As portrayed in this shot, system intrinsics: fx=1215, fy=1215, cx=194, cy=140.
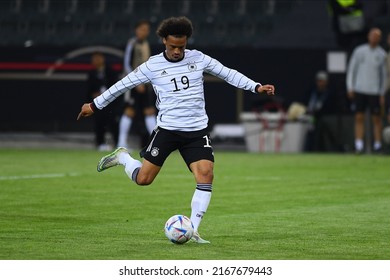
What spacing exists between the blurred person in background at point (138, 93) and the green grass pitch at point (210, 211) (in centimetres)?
246

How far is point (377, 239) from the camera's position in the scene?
416 inches

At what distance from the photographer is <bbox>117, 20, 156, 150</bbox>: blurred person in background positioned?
76.1 feet

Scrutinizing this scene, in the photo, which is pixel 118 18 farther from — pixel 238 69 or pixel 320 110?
pixel 320 110

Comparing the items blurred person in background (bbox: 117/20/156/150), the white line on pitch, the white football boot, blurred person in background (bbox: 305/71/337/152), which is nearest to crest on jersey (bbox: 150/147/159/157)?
the white football boot

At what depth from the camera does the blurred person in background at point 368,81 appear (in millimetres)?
23812

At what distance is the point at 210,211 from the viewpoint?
13164 millimetres

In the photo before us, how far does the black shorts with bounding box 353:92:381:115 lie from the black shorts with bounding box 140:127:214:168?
44.0 feet

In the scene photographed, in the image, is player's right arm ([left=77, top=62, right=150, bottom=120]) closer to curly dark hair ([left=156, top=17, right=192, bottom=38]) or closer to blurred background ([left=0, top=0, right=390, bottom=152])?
curly dark hair ([left=156, top=17, right=192, bottom=38])

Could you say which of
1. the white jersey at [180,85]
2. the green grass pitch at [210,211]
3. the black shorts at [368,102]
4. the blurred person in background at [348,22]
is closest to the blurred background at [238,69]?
the blurred person in background at [348,22]

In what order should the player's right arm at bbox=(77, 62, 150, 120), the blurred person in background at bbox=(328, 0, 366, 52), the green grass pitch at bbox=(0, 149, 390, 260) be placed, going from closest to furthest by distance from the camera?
1. the green grass pitch at bbox=(0, 149, 390, 260)
2. the player's right arm at bbox=(77, 62, 150, 120)
3. the blurred person in background at bbox=(328, 0, 366, 52)

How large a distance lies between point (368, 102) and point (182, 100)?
13865mm

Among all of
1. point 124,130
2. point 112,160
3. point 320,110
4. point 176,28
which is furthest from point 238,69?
point 176,28

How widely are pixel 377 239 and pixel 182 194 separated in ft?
16.1
